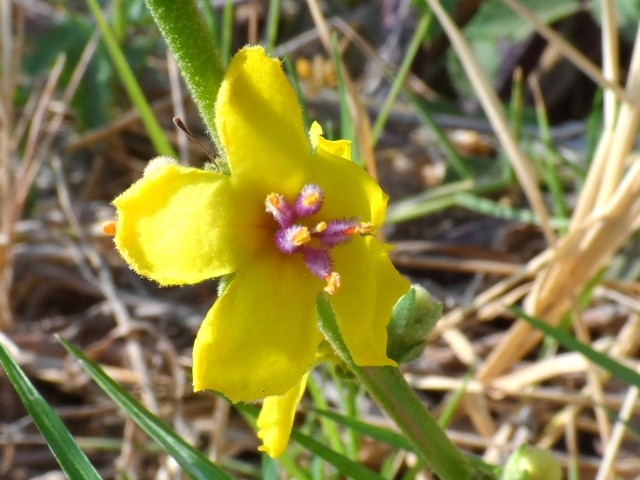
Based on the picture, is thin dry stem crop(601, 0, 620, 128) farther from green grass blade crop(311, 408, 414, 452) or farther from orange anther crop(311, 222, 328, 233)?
orange anther crop(311, 222, 328, 233)

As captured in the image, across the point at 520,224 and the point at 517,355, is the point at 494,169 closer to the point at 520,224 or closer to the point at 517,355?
the point at 520,224

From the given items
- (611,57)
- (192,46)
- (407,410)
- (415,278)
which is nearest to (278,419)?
(407,410)

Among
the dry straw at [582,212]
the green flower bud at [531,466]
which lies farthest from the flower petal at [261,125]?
the dry straw at [582,212]

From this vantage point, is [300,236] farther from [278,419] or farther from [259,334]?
[278,419]

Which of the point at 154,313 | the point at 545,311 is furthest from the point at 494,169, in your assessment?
the point at 154,313

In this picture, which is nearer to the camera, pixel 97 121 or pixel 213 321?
pixel 213 321

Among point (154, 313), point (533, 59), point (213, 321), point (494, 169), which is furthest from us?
point (533, 59)

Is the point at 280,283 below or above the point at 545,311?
above
